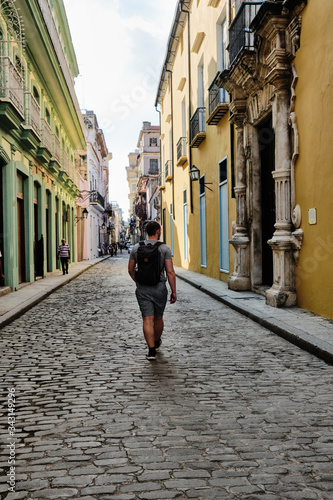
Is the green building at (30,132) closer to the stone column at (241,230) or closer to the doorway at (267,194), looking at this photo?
the stone column at (241,230)

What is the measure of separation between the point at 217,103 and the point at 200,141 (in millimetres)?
3208

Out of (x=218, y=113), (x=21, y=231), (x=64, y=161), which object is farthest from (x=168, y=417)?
(x=64, y=161)

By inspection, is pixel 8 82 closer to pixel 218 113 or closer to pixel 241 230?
pixel 218 113

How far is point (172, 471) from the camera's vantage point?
9.46 feet

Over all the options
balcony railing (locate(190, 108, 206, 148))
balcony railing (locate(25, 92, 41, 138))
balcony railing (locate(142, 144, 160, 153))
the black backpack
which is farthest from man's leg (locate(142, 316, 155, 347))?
balcony railing (locate(142, 144, 160, 153))

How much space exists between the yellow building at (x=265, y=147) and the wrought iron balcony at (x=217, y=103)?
0.17ft

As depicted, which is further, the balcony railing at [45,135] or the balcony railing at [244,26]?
the balcony railing at [45,135]

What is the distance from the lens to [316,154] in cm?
794

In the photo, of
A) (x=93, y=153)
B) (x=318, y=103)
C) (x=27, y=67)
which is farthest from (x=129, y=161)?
(x=318, y=103)

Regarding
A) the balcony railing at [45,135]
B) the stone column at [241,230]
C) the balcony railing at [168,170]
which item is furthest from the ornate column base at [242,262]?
the balcony railing at [168,170]

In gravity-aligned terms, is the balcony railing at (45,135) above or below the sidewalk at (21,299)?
above

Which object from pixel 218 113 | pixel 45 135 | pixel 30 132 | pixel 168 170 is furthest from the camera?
pixel 168 170

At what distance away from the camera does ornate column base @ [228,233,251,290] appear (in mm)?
11531

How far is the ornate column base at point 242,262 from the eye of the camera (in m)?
11.5
